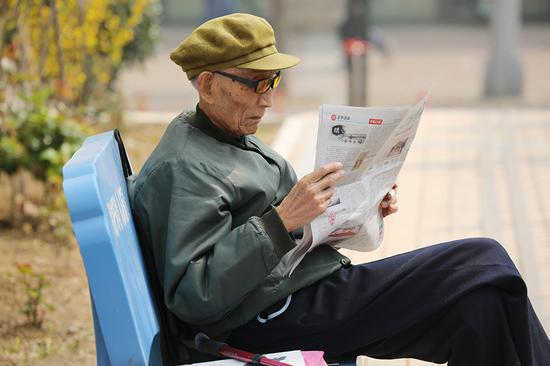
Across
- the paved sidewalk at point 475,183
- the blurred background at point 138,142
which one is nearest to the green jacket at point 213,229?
the blurred background at point 138,142

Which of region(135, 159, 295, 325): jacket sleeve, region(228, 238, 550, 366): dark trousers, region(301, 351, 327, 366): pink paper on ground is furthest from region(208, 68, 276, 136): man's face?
region(301, 351, 327, 366): pink paper on ground

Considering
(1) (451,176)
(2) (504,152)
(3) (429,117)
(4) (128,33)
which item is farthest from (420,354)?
(3) (429,117)

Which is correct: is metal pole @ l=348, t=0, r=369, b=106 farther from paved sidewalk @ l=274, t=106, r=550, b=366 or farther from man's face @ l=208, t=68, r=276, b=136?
man's face @ l=208, t=68, r=276, b=136

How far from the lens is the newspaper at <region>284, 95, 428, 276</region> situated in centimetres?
259

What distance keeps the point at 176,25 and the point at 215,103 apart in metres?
21.3

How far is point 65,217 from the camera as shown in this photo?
5.55m

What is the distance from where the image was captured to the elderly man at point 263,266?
2.52m

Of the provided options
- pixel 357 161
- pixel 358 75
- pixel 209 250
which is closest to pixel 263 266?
pixel 209 250

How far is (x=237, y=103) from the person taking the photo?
110 inches

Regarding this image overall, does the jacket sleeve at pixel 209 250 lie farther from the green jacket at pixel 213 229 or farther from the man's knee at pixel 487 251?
the man's knee at pixel 487 251

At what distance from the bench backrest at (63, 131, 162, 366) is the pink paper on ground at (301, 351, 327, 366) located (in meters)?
0.39

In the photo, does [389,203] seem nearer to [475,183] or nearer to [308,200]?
[308,200]

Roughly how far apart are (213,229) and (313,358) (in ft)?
1.37

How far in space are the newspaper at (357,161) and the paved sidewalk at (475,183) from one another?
1128 millimetres
